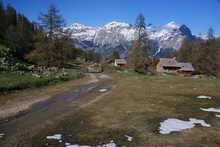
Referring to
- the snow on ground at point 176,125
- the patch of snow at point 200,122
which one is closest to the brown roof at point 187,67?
the patch of snow at point 200,122

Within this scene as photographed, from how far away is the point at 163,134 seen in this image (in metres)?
5.77

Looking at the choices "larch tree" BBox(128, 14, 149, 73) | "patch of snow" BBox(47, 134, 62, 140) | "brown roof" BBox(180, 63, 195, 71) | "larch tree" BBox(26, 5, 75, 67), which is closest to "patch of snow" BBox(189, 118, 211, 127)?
"patch of snow" BBox(47, 134, 62, 140)

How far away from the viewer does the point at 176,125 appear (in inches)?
260

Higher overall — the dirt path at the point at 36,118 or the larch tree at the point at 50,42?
the larch tree at the point at 50,42

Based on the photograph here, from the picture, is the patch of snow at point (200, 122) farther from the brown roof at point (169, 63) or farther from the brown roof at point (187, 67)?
the brown roof at point (169, 63)

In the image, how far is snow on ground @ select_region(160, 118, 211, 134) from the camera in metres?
6.15

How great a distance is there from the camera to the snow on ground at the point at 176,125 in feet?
20.2

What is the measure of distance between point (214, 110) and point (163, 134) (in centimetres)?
471

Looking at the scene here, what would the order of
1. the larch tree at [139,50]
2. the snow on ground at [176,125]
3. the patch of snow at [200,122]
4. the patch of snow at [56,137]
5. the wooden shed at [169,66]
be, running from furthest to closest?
the wooden shed at [169,66] < the larch tree at [139,50] < the patch of snow at [200,122] < the snow on ground at [176,125] < the patch of snow at [56,137]

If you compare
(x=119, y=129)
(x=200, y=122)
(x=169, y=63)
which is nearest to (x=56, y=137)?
(x=119, y=129)

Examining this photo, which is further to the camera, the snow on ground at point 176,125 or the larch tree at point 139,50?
the larch tree at point 139,50

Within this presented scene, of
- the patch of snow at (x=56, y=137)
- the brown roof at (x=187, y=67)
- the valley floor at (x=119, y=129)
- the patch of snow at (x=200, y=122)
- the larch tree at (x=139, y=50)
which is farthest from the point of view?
the brown roof at (x=187, y=67)

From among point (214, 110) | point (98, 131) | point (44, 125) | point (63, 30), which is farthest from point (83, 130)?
point (63, 30)

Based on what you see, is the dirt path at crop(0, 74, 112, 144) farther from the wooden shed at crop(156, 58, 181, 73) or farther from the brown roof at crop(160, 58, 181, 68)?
the brown roof at crop(160, 58, 181, 68)
